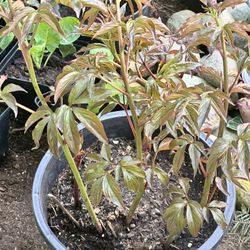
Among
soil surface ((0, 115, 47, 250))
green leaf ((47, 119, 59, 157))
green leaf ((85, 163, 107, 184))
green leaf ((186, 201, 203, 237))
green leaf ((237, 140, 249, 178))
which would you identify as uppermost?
green leaf ((47, 119, 59, 157))

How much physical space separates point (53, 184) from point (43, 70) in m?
0.66

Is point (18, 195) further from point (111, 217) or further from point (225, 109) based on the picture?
point (225, 109)

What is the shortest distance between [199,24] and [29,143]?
1057 millimetres

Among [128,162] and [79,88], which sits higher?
[79,88]

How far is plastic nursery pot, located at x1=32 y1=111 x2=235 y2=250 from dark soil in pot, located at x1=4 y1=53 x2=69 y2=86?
46 cm

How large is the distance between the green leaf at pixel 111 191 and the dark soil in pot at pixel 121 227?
0.25m

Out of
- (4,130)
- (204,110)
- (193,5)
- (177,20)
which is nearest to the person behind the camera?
(204,110)

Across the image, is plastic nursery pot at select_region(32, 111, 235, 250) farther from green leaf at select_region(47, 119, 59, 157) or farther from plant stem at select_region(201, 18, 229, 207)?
green leaf at select_region(47, 119, 59, 157)

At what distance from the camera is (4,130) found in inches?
71.9

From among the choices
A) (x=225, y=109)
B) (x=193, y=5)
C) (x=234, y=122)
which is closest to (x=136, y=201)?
(x=225, y=109)

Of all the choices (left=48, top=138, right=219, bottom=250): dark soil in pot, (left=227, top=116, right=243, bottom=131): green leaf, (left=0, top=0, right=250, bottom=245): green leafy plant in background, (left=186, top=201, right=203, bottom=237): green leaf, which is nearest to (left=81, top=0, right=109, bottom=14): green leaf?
(left=0, top=0, right=250, bottom=245): green leafy plant in background

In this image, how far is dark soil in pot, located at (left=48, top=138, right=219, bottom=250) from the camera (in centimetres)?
140

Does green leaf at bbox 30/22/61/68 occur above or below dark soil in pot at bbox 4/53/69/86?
above

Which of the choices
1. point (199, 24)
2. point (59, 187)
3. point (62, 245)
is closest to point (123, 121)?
point (59, 187)
